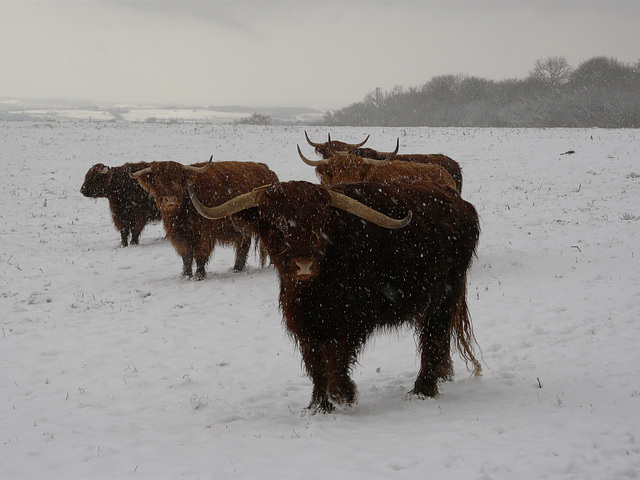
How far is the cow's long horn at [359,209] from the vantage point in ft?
13.5

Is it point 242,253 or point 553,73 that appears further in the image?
point 553,73

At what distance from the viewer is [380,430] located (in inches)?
156

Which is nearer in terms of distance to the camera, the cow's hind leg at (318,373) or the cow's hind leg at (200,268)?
the cow's hind leg at (318,373)

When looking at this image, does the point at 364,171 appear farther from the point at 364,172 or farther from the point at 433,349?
the point at 433,349

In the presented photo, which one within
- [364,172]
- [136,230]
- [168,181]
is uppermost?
[364,172]

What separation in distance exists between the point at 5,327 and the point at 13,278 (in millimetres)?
2702

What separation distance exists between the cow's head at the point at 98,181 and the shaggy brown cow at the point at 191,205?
3771 millimetres

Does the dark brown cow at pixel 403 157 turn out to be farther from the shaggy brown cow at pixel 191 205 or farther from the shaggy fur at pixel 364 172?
the shaggy brown cow at pixel 191 205

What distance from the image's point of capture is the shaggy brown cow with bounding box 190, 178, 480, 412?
405 cm

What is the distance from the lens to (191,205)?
9.09 m

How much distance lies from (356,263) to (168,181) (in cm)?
552

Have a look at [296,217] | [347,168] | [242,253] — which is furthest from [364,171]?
[296,217]

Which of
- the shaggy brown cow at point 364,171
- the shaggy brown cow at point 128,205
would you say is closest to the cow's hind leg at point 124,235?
the shaggy brown cow at point 128,205

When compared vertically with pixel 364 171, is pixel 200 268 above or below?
below
